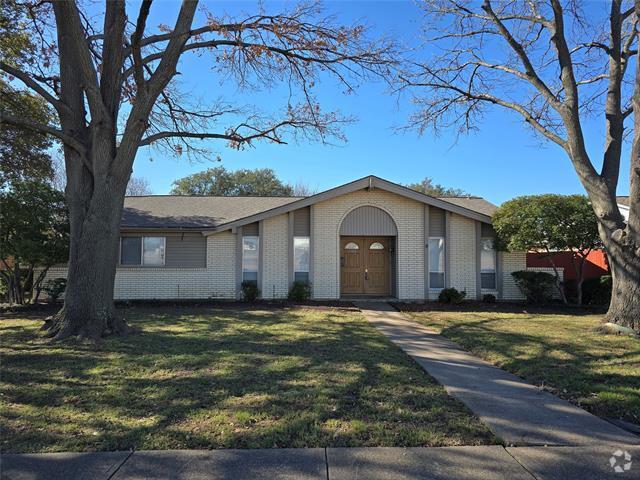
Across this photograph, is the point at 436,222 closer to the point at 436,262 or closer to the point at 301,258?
the point at 436,262

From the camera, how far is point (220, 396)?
191 inches

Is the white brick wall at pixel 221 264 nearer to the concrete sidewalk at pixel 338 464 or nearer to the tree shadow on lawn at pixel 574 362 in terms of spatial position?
the tree shadow on lawn at pixel 574 362

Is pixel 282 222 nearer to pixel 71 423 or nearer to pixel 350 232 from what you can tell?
pixel 350 232

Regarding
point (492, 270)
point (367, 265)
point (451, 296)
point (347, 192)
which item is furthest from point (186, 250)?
point (492, 270)

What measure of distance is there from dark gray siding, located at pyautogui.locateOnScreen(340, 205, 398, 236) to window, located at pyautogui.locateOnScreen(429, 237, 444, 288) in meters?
1.67

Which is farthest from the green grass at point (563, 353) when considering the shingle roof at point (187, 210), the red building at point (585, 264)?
the shingle roof at point (187, 210)

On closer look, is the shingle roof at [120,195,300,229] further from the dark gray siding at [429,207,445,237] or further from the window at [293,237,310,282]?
the dark gray siding at [429,207,445,237]

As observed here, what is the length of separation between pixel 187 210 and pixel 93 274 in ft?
32.4

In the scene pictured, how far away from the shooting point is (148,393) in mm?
4965

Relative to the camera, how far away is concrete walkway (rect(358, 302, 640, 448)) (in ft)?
12.5

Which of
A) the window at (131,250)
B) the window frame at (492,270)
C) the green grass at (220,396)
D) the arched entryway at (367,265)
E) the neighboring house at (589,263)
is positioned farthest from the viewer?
the neighboring house at (589,263)

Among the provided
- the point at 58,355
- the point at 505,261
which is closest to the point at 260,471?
the point at 58,355

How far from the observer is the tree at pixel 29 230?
41.4 feet

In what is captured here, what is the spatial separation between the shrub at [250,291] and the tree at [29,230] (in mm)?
6029
